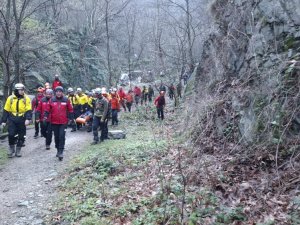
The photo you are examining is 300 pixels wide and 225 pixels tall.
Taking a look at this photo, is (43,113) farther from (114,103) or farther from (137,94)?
(137,94)

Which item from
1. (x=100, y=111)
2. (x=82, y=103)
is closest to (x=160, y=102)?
(x=82, y=103)

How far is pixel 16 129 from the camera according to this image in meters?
10.5

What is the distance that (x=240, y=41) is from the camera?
9.12m

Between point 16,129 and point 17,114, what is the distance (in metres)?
0.52

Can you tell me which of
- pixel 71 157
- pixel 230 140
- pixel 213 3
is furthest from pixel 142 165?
pixel 213 3

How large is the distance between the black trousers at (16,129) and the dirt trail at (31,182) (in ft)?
1.93

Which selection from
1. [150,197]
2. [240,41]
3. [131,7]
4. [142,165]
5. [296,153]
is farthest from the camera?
[131,7]

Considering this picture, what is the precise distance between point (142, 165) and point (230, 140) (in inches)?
89.1

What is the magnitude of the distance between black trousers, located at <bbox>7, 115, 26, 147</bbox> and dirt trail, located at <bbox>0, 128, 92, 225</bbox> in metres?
0.59

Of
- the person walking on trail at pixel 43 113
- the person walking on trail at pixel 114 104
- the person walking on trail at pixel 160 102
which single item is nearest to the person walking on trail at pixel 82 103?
the person walking on trail at pixel 114 104

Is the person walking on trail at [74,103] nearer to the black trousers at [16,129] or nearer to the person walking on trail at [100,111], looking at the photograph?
the person walking on trail at [100,111]

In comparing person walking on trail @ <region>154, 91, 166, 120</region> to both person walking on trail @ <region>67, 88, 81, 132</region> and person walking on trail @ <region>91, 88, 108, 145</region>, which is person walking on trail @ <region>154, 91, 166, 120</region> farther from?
person walking on trail @ <region>91, 88, 108, 145</region>

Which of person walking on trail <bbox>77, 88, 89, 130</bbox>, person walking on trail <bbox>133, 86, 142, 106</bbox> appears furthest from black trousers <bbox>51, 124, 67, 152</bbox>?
person walking on trail <bbox>133, 86, 142, 106</bbox>

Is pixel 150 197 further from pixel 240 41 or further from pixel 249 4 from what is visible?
pixel 249 4
